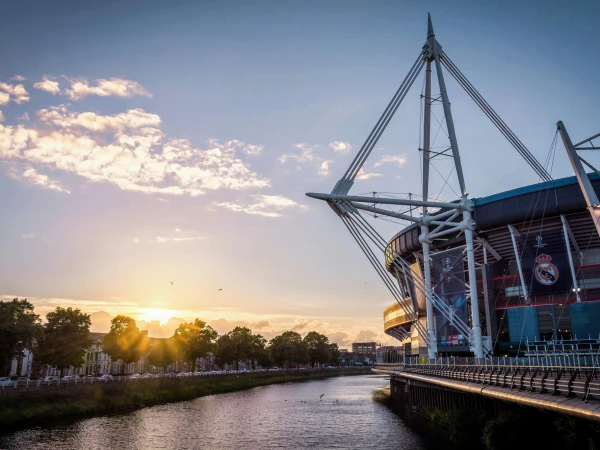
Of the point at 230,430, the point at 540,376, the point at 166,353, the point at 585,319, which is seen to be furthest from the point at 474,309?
the point at 166,353

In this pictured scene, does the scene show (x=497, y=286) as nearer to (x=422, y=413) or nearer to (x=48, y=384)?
(x=422, y=413)

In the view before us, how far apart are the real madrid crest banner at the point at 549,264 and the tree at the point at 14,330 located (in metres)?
63.9

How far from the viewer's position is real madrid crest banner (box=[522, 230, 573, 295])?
6706 cm

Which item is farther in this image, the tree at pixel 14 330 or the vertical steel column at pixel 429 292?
the vertical steel column at pixel 429 292

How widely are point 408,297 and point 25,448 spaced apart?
77.1m

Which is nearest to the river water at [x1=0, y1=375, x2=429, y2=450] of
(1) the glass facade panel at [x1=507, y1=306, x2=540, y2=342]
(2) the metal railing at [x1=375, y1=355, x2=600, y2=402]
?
(2) the metal railing at [x1=375, y1=355, x2=600, y2=402]

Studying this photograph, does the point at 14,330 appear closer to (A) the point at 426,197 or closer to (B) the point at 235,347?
(A) the point at 426,197

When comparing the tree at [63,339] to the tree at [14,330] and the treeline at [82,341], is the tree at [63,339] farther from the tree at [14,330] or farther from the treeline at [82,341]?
the tree at [14,330]

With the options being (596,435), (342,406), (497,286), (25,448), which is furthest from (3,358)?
(497,286)

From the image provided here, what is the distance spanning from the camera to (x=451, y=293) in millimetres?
71625

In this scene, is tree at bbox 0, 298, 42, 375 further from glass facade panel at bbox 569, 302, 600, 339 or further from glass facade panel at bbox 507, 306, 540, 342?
glass facade panel at bbox 569, 302, 600, 339

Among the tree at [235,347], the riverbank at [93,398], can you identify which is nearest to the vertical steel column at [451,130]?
the riverbank at [93,398]

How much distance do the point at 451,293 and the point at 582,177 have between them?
120 feet

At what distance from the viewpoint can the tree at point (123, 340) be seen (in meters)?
95.8
